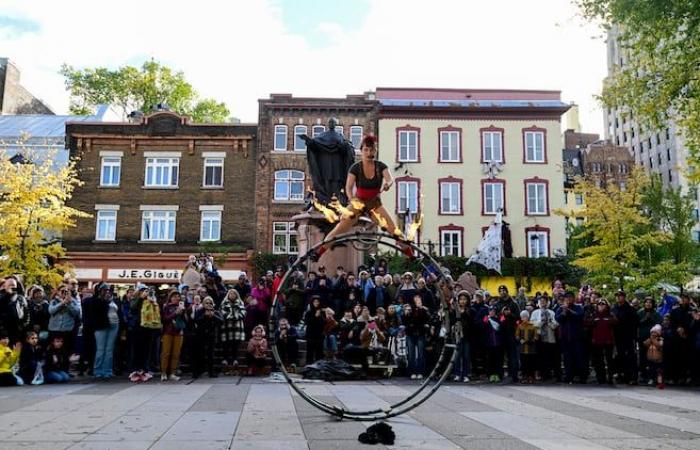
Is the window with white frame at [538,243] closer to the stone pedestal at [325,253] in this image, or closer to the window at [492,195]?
the window at [492,195]

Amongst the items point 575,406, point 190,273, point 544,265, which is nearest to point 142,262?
point 190,273

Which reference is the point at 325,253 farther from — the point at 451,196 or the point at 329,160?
the point at 451,196

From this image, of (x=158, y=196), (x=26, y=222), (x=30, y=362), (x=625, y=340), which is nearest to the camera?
(x=30, y=362)

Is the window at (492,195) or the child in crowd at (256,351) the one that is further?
the window at (492,195)

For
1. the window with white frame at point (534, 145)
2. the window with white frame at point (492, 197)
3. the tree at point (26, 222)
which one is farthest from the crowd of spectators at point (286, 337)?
the window with white frame at point (534, 145)

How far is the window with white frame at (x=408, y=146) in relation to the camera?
138ft

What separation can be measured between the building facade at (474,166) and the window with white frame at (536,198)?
7 centimetres

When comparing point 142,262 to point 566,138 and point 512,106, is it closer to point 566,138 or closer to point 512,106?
point 512,106

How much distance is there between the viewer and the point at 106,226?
130 ft

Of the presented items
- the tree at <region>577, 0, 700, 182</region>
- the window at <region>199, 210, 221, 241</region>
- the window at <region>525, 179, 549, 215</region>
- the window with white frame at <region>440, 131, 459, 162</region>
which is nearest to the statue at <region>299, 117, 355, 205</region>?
the tree at <region>577, 0, 700, 182</region>

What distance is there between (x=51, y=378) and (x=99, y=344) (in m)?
1.24

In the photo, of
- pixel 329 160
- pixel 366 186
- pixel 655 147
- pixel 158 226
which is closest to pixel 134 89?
pixel 158 226

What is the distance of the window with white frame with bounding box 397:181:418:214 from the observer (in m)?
41.4

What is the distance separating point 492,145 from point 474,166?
6.59ft
